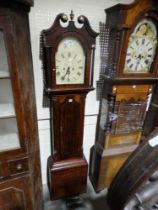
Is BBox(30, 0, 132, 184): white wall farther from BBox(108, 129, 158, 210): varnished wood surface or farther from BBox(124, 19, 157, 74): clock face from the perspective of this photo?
BBox(108, 129, 158, 210): varnished wood surface

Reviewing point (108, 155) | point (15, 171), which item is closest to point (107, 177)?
point (108, 155)

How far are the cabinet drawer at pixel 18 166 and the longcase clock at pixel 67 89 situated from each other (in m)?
0.38

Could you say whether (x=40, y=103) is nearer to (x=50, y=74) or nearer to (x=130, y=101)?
(x=50, y=74)

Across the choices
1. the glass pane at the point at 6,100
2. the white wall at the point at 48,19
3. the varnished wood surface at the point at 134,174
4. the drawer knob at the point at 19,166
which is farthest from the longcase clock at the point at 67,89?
the varnished wood surface at the point at 134,174

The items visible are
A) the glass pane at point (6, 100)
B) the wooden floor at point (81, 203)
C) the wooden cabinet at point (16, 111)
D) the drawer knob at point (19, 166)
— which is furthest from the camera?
the wooden floor at point (81, 203)

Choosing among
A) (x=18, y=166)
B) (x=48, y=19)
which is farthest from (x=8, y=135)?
(x=48, y=19)

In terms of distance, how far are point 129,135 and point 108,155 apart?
0.30 meters

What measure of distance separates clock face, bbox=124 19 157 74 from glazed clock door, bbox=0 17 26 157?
2.92 feet

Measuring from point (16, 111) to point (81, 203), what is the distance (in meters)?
1.34

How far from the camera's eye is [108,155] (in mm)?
1636

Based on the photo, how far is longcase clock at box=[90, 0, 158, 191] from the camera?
1.20 m

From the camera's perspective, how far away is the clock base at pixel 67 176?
158 cm

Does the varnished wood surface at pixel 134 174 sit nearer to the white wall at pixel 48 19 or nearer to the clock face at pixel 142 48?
the clock face at pixel 142 48

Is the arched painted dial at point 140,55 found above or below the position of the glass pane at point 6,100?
above
